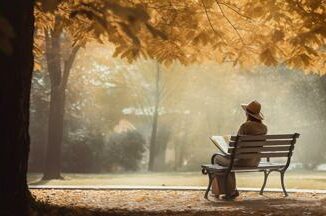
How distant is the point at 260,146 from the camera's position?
388 inches

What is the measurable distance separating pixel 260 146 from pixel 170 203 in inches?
69.6

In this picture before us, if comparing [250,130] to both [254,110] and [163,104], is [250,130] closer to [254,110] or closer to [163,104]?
[254,110]

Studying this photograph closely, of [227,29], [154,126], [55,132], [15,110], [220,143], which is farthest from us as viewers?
[154,126]

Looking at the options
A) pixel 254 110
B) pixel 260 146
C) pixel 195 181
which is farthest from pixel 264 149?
pixel 195 181

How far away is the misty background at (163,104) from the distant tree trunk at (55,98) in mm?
3823

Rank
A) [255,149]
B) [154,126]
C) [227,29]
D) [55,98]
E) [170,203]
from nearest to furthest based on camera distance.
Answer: [170,203] < [255,149] < [227,29] < [55,98] < [154,126]

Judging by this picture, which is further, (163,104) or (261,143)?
(163,104)

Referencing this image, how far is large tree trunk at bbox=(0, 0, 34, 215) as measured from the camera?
648 centimetres

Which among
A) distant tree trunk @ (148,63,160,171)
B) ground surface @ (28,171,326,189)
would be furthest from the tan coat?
distant tree trunk @ (148,63,160,171)

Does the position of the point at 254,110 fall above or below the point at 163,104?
below

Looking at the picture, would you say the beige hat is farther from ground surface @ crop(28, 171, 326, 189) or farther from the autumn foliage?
ground surface @ crop(28, 171, 326, 189)

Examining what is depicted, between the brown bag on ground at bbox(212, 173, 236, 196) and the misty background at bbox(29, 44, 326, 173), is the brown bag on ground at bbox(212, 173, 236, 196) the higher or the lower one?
the lower one

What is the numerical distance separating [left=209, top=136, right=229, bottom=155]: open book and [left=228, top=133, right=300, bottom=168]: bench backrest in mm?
333

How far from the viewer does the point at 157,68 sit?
104 feet
